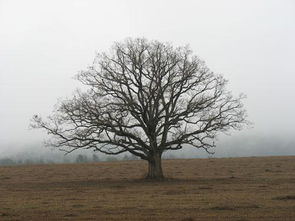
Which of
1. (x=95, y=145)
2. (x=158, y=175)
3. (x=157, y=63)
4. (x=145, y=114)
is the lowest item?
(x=158, y=175)

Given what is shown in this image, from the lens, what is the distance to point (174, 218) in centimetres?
1777

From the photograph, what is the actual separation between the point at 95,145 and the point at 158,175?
228 inches

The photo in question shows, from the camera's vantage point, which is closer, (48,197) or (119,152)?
(48,197)

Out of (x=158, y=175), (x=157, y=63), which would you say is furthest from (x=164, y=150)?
(x=157, y=63)

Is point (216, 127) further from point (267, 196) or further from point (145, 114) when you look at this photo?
point (267, 196)

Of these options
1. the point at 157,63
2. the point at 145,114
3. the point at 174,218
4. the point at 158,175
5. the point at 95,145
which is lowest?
the point at 174,218

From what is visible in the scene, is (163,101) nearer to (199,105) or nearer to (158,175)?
(199,105)

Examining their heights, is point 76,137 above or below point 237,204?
above

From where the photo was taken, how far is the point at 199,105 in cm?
3884

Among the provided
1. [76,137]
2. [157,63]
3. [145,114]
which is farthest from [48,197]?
[157,63]

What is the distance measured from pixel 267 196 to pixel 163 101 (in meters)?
15.7

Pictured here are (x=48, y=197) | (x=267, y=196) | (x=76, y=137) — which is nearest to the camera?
(x=267, y=196)

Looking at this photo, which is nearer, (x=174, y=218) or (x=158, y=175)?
(x=174, y=218)

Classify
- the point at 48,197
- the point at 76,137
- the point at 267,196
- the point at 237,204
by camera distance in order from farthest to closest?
the point at 76,137 < the point at 48,197 < the point at 267,196 < the point at 237,204
